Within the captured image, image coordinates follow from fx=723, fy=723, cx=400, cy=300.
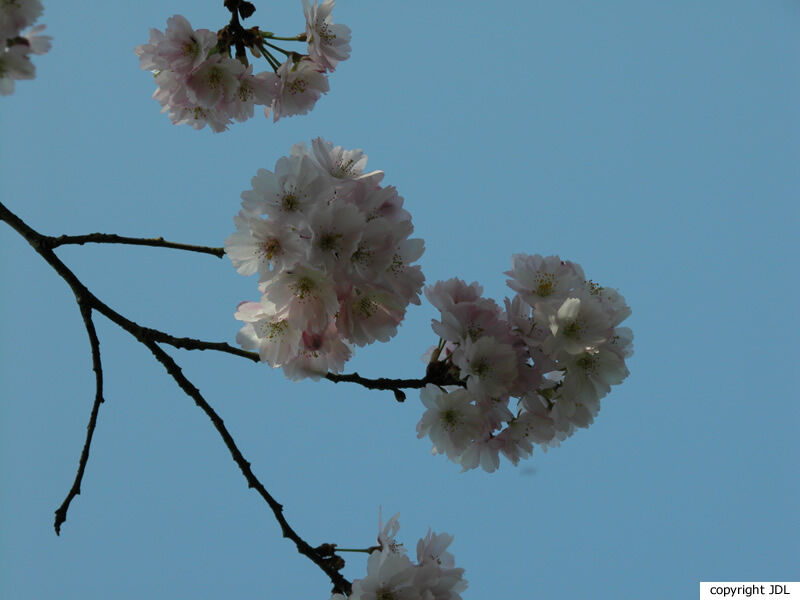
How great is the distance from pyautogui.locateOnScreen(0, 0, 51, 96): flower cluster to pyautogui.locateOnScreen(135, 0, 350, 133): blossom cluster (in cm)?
74

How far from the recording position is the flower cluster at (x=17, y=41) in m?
1.63

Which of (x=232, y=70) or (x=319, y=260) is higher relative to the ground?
(x=232, y=70)

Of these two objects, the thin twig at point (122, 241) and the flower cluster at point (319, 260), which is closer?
the flower cluster at point (319, 260)

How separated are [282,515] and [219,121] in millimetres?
1469

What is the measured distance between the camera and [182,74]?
95.4 inches

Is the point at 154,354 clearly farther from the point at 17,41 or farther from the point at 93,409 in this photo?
the point at 17,41

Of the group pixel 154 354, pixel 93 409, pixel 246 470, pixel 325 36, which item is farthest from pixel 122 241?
pixel 325 36

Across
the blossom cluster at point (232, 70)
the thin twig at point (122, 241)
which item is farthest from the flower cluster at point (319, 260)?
the blossom cluster at point (232, 70)

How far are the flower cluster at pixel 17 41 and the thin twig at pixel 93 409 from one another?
672 millimetres

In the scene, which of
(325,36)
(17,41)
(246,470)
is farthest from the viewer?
(325,36)

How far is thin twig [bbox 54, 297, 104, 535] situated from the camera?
201 centimetres

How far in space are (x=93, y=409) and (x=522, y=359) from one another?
48.4 inches

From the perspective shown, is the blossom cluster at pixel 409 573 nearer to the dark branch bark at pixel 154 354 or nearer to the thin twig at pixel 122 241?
the dark branch bark at pixel 154 354

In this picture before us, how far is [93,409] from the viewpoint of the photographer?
208cm
